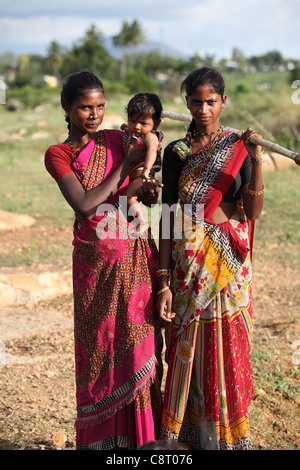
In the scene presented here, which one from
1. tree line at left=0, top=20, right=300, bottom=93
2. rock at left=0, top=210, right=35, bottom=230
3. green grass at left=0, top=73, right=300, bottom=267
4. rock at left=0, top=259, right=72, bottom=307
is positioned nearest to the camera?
rock at left=0, top=259, right=72, bottom=307

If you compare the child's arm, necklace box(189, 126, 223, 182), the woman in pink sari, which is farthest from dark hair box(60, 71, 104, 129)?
necklace box(189, 126, 223, 182)

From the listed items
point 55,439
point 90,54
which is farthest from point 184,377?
point 90,54

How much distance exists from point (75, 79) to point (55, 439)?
1911 mm

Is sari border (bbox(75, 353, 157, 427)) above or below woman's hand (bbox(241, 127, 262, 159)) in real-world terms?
below

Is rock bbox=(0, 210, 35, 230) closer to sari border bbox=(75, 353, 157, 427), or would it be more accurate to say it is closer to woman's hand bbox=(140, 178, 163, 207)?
sari border bbox=(75, 353, 157, 427)

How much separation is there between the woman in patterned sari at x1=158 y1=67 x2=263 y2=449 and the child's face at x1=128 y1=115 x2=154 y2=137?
145 millimetres

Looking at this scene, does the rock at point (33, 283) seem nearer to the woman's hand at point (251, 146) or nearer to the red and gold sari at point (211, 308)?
the red and gold sari at point (211, 308)

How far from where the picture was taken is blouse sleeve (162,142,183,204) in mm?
2250

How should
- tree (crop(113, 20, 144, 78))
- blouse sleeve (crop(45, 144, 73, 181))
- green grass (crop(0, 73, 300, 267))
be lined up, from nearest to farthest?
blouse sleeve (crop(45, 144, 73, 181)) < green grass (crop(0, 73, 300, 267)) < tree (crop(113, 20, 144, 78))

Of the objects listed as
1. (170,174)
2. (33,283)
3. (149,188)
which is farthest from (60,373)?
(149,188)

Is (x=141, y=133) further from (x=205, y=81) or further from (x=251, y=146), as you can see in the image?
(x=251, y=146)

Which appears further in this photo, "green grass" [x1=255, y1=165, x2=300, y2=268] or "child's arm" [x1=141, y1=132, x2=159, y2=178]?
"green grass" [x1=255, y1=165, x2=300, y2=268]

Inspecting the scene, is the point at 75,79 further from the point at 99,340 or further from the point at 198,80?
the point at 99,340

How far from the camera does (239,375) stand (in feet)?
7.54
